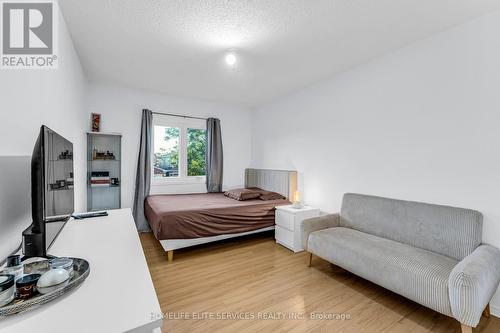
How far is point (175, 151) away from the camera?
4570mm

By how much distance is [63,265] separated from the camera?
0.95m

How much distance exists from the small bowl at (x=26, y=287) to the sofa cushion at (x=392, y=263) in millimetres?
2310

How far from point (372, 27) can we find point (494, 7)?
910 mm

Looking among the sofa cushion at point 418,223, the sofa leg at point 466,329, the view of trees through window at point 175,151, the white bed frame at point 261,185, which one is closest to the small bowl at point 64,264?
the white bed frame at point 261,185

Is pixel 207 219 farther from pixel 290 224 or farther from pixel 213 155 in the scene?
pixel 213 155

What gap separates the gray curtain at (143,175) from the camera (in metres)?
3.98

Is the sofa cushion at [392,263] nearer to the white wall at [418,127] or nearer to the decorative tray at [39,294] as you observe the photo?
the white wall at [418,127]

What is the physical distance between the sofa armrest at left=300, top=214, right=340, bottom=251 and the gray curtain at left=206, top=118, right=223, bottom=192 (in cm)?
248

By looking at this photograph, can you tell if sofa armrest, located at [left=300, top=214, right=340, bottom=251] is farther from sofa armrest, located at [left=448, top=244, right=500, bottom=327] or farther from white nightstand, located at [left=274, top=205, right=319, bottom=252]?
sofa armrest, located at [left=448, top=244, right=500, bottom=327]

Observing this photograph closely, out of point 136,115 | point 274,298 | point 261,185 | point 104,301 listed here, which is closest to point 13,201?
point 104,301

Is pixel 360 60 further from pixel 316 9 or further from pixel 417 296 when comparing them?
pixel 417 296

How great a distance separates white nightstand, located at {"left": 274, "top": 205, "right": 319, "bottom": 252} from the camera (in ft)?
10.4

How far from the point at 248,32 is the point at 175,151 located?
2935 mm

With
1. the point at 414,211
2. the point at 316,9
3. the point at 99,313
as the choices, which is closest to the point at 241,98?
the point at 316,9
